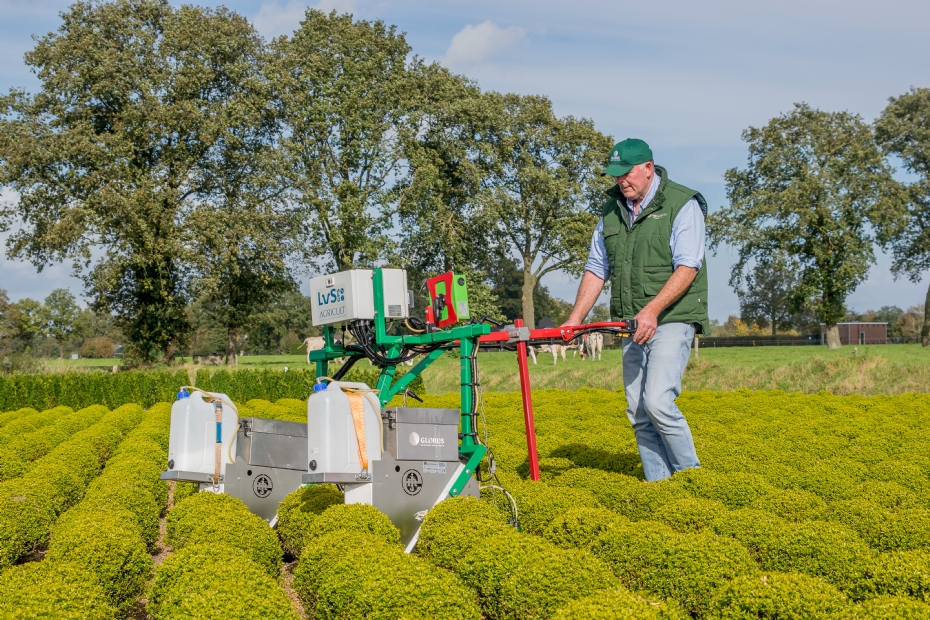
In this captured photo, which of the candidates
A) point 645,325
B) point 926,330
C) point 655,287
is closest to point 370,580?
point 645,325

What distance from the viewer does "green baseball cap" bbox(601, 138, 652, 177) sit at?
20.3ft

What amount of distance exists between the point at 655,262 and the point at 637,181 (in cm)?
59

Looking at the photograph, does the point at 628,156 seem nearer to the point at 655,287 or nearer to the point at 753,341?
the point at 655,287

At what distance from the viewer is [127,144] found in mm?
31641

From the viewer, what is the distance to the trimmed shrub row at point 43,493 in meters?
6.08

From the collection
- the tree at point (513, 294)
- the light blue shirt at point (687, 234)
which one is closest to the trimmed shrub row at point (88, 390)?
the light blue shirt at point (687, 234)

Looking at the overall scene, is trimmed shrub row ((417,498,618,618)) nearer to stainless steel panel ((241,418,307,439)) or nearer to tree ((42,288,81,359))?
stainless steel panel ((241,418,307,439))

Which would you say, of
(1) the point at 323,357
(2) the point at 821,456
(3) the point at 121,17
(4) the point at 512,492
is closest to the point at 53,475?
(1) the point at 323,357

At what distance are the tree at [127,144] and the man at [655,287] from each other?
2746 cm

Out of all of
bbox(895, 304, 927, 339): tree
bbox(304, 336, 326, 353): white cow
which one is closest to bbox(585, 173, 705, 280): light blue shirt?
bbox(304, 336, 326, 353): white cow

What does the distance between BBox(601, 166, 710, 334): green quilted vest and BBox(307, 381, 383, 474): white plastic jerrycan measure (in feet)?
7.05

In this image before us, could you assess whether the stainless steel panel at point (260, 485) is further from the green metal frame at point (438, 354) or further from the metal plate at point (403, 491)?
the metal plate at point (403, 491)

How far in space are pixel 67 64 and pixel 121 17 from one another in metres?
2.69

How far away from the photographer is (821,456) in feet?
27.4
